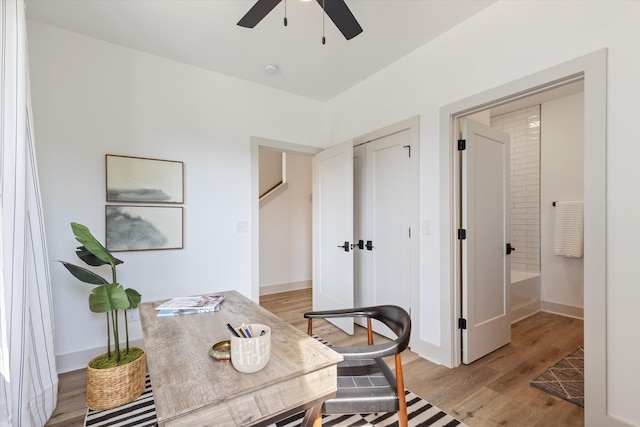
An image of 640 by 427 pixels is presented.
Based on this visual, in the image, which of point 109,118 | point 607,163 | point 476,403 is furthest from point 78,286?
point 607,163

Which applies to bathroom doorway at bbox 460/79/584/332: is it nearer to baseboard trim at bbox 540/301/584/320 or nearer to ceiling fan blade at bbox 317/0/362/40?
baseboard trim at bbox 540/301/584/320

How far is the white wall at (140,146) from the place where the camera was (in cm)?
231

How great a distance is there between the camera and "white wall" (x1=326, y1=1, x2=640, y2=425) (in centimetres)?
150

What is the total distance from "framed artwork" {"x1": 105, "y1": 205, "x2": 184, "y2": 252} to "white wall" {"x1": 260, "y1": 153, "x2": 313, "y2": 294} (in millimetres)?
2101

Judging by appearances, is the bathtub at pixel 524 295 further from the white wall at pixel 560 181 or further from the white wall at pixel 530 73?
the white wall at pixel 530 73

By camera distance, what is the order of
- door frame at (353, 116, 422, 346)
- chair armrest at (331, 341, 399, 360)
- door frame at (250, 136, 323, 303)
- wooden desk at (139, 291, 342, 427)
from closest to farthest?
wooden desk at (139, 291, 342, 427) → chair armrest at (331, 341, 399, 360) → door frame at (353, 116, 422, 346) → door frame at (250, 136, 323, 303)

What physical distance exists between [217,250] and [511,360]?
2906 mm

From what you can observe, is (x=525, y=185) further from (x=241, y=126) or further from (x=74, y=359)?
(x=74, y=359)

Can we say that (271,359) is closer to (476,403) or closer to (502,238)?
(476,403)

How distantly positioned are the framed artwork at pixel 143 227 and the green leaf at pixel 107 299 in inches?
37.2

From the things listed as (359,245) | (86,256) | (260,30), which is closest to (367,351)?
(86,256)

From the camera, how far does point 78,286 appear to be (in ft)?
7.82

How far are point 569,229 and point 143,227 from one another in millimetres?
4789

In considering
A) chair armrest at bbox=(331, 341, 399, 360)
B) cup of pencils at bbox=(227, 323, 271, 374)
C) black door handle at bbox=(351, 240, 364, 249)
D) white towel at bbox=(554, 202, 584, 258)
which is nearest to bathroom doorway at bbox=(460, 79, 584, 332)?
white towel at bbox=(554, 202, 584, 258)
